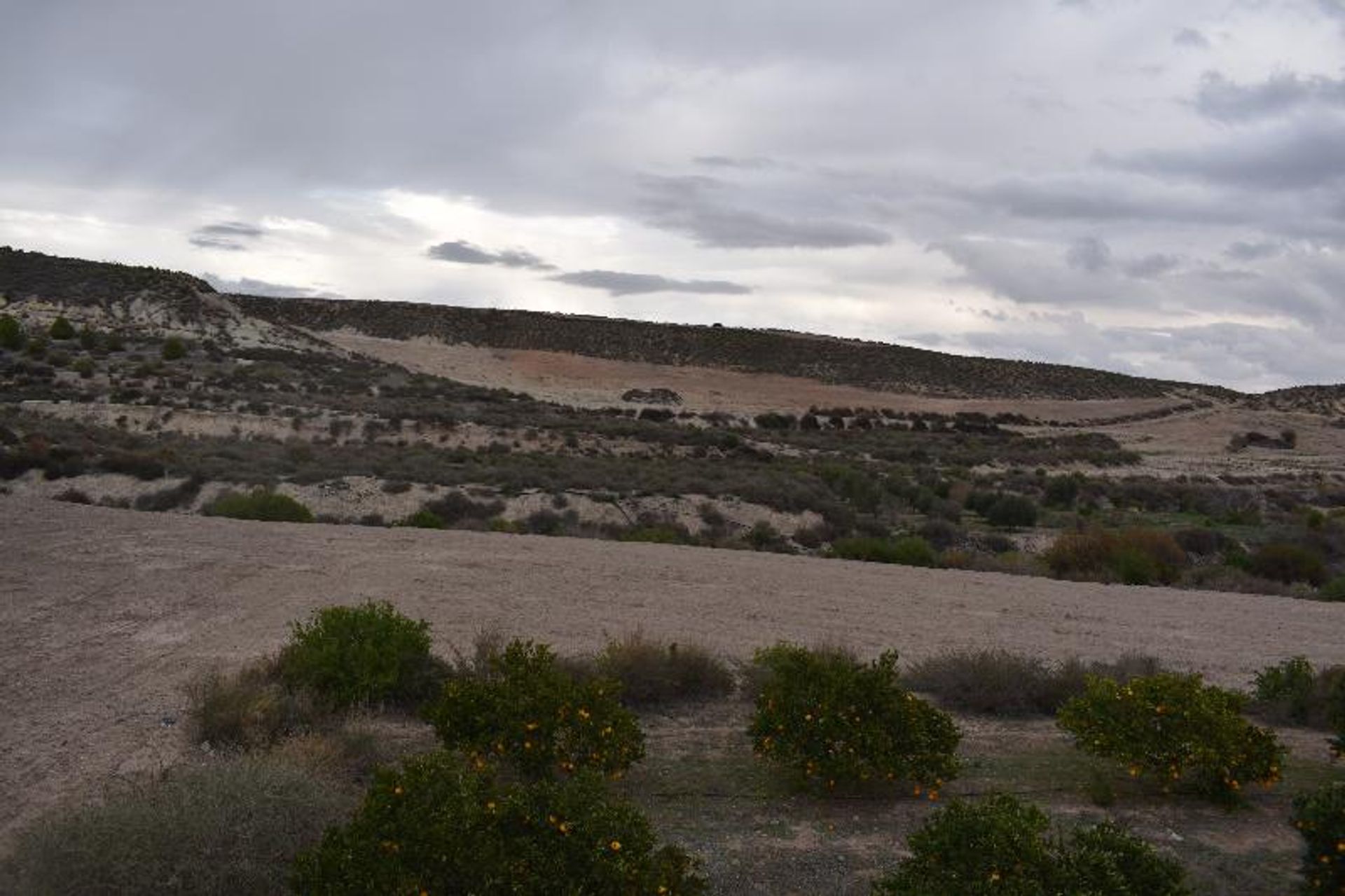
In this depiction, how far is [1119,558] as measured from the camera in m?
21.8

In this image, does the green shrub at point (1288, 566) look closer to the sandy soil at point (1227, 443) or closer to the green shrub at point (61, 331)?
the sandy soil at point (1227, 443)

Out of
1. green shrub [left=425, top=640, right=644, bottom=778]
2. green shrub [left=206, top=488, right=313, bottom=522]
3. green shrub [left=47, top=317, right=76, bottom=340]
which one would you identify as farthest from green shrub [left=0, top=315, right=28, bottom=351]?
green shrub [left=425, top=640, right=644, bottom=778]

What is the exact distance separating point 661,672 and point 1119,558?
13976 mm

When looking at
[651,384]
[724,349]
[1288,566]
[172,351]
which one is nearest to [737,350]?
[724,349]

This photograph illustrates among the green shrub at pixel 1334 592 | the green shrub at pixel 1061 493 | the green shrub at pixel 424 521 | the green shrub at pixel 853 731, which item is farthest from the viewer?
the green shrub at pixel 1061 493

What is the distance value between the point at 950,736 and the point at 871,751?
0.65 m

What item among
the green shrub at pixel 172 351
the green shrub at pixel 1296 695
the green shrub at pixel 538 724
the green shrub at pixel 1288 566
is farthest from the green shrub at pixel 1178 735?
the green shrub at pixel 172 351

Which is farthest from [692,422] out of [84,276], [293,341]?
[84,276]

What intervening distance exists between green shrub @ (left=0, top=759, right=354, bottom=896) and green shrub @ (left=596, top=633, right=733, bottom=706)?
420cm

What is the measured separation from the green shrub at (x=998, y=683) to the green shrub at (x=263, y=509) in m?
14.6

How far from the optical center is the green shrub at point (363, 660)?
31.3ft

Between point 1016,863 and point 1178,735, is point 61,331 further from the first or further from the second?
point 1016,863

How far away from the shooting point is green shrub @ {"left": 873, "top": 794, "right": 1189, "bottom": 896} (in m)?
5.57

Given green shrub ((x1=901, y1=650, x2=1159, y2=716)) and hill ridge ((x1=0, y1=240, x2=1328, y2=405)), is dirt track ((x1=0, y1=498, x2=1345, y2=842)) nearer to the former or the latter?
green shrub ((x1=901, y1=650, x2=1159, y2=716))
